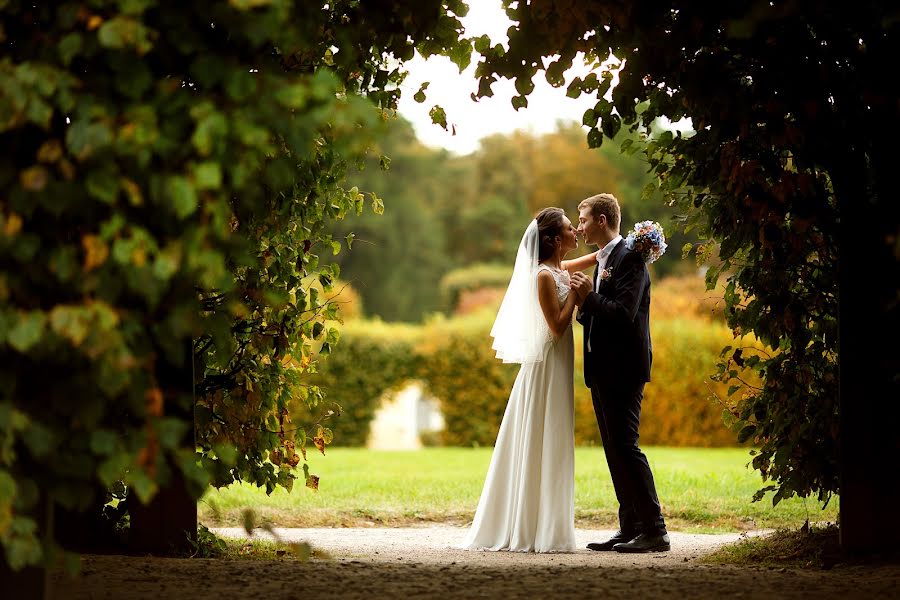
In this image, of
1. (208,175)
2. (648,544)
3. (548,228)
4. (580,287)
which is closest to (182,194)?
(208,175)

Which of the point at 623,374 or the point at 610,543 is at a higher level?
the point at 623,374

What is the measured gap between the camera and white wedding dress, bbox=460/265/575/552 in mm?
6344

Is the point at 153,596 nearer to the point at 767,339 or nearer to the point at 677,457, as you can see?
the point at 767,339

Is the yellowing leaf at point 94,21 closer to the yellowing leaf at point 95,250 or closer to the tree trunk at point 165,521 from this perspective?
the yellowing leaf at point 95,250

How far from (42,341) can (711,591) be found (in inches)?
108

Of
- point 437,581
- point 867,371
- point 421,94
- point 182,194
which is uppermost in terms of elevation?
point 421,94

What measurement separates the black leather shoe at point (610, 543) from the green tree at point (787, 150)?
3.74ft

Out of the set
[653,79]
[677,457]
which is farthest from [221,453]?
[677,457]

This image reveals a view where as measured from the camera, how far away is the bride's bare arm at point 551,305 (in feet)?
21.7

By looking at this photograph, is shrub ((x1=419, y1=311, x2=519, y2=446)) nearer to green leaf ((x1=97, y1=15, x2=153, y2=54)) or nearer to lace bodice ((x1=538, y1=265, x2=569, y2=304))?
lace bodice ((x1=538, y1=265, x2=569, y2=304))

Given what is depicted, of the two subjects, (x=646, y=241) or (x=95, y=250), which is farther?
(x=646, y=241)

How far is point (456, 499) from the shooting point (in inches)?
348

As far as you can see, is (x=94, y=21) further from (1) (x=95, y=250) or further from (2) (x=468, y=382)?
(2) (x=468, y=382)

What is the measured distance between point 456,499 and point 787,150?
4.58 metres
